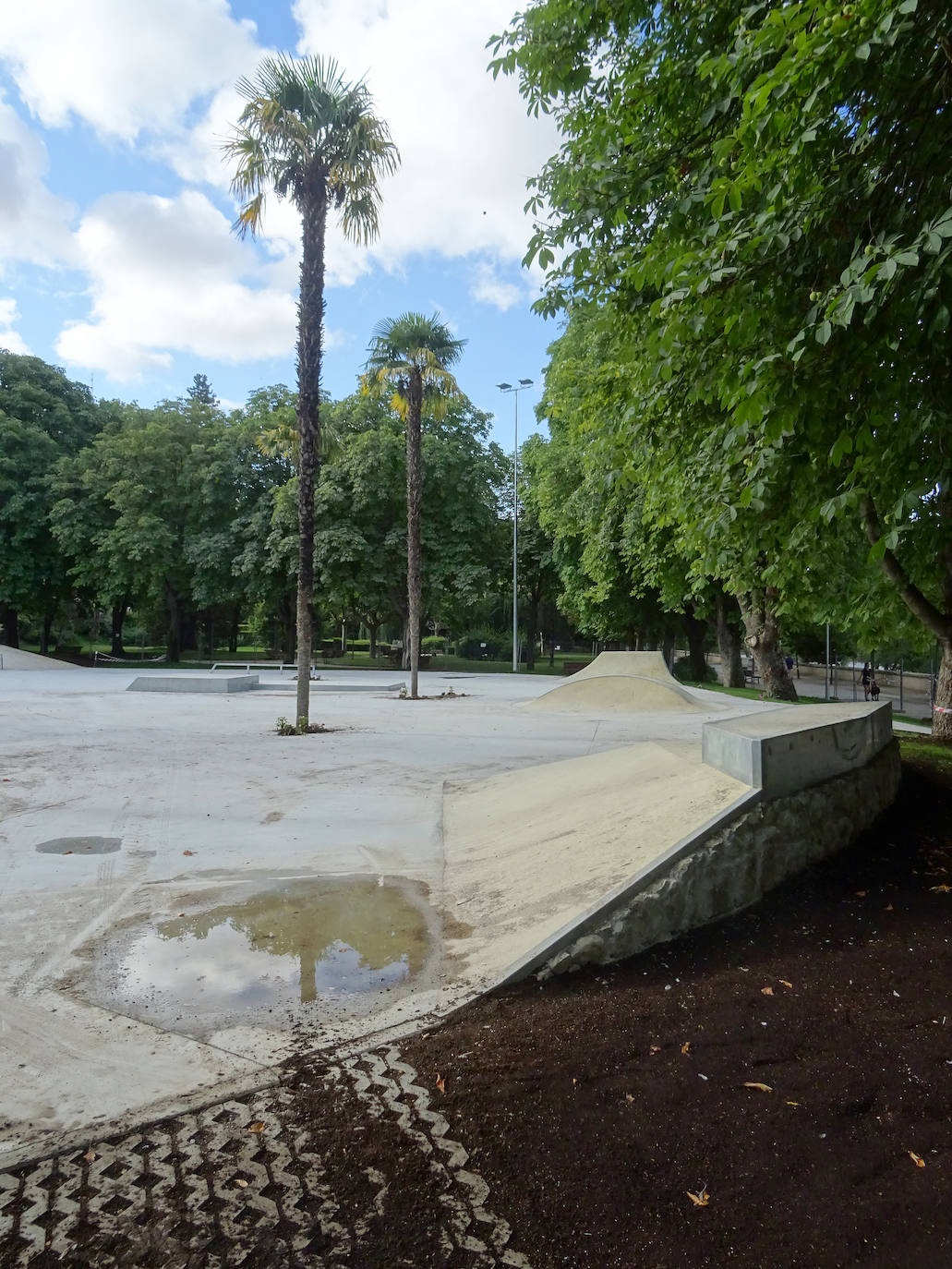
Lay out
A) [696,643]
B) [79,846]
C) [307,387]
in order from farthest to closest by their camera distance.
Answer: [696,643], [307,387], [79,846]

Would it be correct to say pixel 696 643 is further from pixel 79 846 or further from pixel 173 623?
pixel 79 846

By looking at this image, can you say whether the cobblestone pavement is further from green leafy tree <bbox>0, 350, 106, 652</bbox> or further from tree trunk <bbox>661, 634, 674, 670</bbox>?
green leafy tree <bbox>0, 350, 106, 652</bbox>

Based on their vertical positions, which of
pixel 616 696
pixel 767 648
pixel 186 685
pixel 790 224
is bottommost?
pixel 186 685

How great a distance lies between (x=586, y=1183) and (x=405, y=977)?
1.87 metres

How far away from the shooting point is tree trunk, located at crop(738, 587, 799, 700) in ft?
77.6

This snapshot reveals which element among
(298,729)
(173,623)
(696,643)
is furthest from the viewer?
(173,623)

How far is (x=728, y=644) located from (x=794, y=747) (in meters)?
25.6

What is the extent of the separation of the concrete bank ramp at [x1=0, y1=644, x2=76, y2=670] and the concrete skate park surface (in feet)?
84.5

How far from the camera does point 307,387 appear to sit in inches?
572

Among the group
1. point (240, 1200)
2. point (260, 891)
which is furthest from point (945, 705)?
point (240, 1200)

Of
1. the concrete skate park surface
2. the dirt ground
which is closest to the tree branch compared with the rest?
the concrete skate park surface

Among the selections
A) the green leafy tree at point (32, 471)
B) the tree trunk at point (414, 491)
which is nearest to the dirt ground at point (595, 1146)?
the tree trunk at point (414, 491)

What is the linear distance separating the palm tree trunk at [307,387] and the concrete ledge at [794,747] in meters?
9.05

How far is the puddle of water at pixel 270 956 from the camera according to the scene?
13.0 feet
